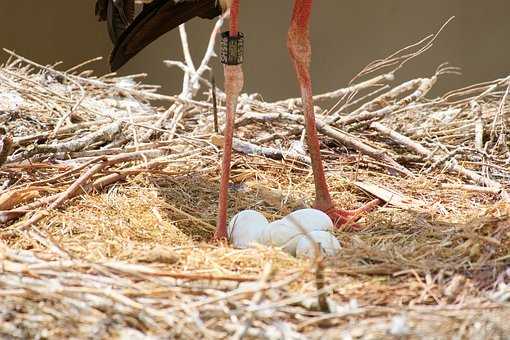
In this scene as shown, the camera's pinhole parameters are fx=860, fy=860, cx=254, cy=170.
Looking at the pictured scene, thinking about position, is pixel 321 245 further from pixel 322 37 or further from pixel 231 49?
pixel 322 37

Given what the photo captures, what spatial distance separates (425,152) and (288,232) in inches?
42.9

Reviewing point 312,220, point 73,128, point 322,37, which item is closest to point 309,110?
point 312,220

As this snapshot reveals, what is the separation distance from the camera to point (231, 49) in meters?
2.74

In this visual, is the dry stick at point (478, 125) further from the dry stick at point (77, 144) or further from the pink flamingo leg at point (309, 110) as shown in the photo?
the dry stick at point (77, 144)

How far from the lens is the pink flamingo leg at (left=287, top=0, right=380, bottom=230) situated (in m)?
2.89

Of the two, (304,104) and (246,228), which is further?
(304,104)

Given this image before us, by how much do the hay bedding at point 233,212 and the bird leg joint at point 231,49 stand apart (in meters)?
0.53

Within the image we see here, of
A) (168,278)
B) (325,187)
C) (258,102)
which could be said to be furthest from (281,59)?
(168,278)

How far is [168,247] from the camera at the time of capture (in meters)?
2.43

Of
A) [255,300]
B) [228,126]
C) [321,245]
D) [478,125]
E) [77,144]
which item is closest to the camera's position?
[255,300]

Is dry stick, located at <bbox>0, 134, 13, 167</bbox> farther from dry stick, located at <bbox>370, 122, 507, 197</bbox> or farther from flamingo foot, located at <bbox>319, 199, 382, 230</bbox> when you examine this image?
dry stick, located at <bbox>370, 122, 507, 197</bbox>

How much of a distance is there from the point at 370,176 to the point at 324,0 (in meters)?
1.97

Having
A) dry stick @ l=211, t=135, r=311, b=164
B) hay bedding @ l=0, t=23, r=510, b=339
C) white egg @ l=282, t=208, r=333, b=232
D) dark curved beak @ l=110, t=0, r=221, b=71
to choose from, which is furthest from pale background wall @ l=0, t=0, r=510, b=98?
white egg @ l=282, t=208, r=333, b=232

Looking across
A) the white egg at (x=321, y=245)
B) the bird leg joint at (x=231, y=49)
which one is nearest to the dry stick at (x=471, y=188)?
the white egg at (x=321, y=245)
